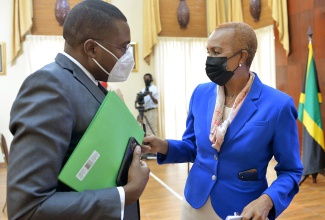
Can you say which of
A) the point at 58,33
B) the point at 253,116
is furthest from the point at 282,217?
the point at 58,33

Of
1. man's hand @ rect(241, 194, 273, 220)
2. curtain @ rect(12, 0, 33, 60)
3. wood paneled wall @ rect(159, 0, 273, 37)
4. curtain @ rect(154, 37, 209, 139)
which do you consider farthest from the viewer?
curtain @ rect(154, 37, 209, 139)

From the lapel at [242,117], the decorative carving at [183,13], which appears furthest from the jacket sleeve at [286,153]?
the decorative carving at [183,13]

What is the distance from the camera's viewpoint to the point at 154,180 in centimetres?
538

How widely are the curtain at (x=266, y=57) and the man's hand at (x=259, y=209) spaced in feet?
17.9

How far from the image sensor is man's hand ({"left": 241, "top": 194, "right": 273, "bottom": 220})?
1271 millimetres

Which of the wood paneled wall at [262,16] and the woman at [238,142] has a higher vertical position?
the wood paneled wall at [262,16]

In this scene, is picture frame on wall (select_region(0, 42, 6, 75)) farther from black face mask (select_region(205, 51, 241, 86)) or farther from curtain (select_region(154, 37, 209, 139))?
black face mask (select_region(205, 51, 241, 86))

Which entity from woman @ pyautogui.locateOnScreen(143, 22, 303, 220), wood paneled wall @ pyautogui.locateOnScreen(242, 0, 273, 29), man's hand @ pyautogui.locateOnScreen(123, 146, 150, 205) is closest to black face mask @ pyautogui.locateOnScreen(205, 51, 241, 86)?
woman @ pyautogui.locateOnScreen(143, 22, 303, 220)

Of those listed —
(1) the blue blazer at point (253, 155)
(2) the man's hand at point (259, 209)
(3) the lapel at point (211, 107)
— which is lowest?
(2) the man's hand at point (259, 209)

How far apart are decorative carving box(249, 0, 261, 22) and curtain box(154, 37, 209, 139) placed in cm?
131

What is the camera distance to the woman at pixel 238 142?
1.40 metres

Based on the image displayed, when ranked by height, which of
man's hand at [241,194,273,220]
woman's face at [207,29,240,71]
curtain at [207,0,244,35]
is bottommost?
man's hand at [241,194,273,220]

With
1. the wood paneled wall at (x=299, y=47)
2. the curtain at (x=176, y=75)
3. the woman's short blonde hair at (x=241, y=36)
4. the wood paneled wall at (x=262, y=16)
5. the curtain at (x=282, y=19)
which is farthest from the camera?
the curtain at (x=176, y=75)

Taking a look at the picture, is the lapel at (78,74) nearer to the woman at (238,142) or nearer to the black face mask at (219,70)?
the woman at (238,142)
